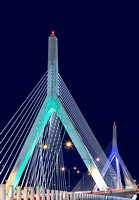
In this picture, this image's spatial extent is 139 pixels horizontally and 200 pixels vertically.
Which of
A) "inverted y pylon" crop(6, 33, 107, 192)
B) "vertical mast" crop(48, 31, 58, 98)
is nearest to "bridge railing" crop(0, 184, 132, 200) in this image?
"inverted y pylon" crop(6, 33, 107, 192)

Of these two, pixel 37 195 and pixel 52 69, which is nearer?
pixel 37 195

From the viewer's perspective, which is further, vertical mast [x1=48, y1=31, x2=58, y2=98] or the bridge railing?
vertical mast [x1=48, y1=31, x2=58, y2=98]

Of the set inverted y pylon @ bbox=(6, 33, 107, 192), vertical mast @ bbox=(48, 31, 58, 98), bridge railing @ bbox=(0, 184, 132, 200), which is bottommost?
bridge railing @ bbox=(0, 184, 132, 200)

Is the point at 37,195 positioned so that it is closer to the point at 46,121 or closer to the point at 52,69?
the point at 46,121

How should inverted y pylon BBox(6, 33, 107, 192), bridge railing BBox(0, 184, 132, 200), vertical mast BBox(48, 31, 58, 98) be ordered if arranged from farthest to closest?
vertical mast BBox(48, 31, 58, 98), inverted y pylon BBox(6, 33, 107, 192), bridge railing BBox(0, 184, 132, 200)

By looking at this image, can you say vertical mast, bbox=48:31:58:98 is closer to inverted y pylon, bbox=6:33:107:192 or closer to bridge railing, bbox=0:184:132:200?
inverted y pylon, bbox=6:33:107:192

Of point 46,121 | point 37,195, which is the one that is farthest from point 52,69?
point 37,195

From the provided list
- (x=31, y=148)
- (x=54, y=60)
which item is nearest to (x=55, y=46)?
(x=54, y=60)

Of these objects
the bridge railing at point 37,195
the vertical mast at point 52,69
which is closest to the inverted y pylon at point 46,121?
the vertical mast at point 52,69
